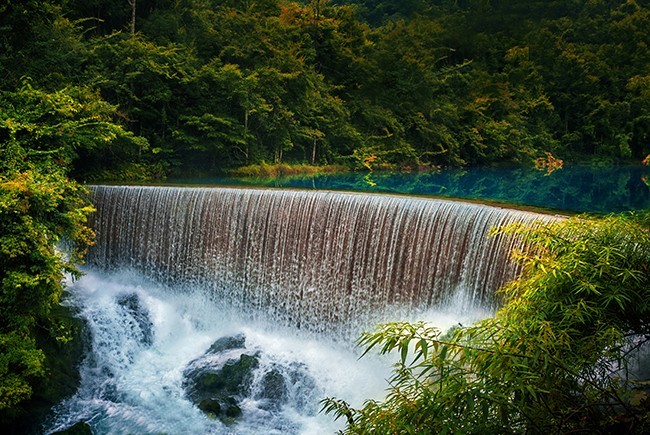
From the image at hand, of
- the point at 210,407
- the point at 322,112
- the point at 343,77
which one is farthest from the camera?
the point at 343,77

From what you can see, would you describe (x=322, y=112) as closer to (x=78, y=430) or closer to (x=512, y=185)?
(x=512, y=185)

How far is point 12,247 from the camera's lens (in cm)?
612

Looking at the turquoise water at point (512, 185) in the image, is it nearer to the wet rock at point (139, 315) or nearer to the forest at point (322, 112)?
the forest at point (322, 112)

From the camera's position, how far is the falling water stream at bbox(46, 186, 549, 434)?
293 inches

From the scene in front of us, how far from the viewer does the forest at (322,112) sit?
132 inches

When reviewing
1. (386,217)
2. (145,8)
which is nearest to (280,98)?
(145,8)

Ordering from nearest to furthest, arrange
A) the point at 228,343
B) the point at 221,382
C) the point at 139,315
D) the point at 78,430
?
1. the point at 78,430
2. the point at 221,382
3. the point at 228,343
4. the point at 139,315

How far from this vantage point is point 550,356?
2.32 metres

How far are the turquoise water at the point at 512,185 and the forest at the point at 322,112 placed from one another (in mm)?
2272

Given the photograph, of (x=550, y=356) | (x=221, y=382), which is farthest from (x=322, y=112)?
(x=550, y=356)

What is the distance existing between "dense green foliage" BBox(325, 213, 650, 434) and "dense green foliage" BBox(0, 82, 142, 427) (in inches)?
191

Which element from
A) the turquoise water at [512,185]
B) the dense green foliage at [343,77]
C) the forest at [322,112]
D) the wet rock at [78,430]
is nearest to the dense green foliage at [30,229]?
the forest at [322,112]

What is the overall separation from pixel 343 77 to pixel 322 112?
12.7ft

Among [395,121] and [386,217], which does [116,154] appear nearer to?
[386,217]
